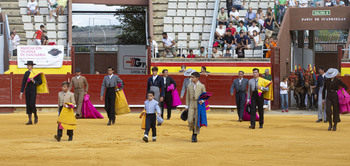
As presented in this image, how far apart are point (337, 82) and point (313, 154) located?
16.8 feet

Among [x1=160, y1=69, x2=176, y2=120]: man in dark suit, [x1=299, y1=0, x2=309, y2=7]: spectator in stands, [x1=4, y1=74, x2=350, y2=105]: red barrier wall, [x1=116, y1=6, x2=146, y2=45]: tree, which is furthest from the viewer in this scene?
[x1=116, y1=6, x2=146, y2=45]: tree

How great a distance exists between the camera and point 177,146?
12500 mm

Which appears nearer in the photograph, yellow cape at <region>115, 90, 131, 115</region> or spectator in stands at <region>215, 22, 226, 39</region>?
yellow cape at <region>115, 90, 131, 115</region>

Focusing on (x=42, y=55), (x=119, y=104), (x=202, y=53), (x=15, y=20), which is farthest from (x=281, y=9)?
(x=15, y=20)

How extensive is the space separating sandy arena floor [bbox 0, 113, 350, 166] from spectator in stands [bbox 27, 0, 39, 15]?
1107 cm

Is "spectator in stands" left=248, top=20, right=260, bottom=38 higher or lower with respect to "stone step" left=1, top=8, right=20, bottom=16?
lower

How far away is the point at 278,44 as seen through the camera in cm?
2452

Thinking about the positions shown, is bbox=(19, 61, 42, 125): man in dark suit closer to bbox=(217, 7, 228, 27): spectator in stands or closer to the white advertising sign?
the white advertising sign

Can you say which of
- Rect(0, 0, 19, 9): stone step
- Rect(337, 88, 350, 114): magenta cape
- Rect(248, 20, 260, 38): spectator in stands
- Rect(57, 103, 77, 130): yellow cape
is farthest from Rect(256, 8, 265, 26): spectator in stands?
Rect(57, 103, 77, 130): yellow cape

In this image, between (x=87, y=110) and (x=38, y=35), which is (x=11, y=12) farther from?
(x=87, y=110)

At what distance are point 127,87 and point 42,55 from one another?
3707 millimetres

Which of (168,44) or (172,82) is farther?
(168,44)

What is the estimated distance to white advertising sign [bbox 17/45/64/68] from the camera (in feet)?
82.0

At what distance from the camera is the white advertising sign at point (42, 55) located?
24984 mm
